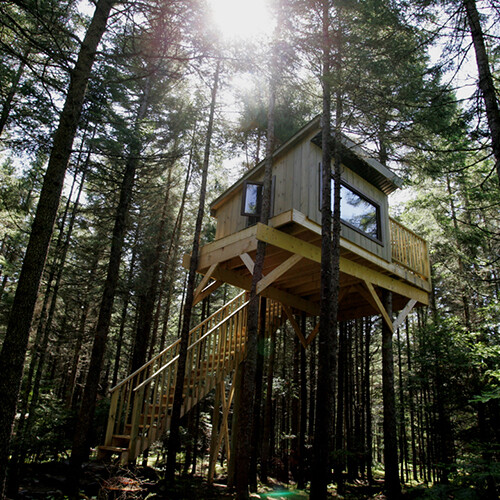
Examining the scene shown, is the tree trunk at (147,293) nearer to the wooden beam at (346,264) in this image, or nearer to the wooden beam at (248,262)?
the wooden beam at (248,262)

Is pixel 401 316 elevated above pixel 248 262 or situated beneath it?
situated beneath

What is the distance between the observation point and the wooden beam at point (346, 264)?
6.85 meters

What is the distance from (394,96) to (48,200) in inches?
301

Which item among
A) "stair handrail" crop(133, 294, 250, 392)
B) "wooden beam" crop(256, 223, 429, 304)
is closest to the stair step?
"stair handrail" crop(133, 294, 250, 392)

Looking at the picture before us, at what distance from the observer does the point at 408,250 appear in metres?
10.0

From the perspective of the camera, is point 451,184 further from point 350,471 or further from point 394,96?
point 350,471

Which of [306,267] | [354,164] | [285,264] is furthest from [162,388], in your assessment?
[354,164]

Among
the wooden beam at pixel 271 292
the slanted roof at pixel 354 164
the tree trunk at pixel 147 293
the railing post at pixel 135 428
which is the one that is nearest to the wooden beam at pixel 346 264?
the wooden beam at pixel 271 292

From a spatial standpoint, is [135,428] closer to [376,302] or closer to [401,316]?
[376,302]

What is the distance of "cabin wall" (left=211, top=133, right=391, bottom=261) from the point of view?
25.1 ft

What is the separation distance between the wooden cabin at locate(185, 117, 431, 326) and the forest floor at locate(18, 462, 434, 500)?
3.88 metres

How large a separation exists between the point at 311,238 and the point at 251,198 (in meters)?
1.99

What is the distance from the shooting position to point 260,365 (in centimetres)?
935

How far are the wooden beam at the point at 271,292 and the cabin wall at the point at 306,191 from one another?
4.65 feet
